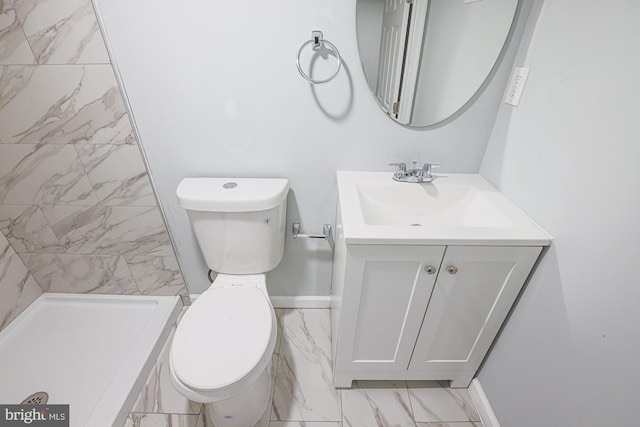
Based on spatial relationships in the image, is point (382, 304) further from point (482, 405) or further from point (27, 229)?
point (27, 229)

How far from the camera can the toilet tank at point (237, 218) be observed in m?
1.07

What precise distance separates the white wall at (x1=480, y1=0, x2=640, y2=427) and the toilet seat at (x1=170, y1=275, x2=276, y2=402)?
0.86 metres

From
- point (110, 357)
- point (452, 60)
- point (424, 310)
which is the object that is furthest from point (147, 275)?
point (452, 60)

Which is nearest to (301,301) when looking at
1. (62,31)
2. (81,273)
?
(81,273)

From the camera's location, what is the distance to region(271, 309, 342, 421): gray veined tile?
46.9 inches

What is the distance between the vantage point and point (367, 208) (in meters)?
1.11

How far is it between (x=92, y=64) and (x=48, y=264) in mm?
1098

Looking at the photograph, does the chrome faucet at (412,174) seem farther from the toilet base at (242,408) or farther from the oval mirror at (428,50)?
the toilet base at (242,408)

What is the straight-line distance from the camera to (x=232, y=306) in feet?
3.53

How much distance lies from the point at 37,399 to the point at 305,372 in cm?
110

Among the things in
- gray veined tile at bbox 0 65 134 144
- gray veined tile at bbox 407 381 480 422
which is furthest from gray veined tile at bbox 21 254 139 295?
gray veined tile at bbox 407 381 480 422

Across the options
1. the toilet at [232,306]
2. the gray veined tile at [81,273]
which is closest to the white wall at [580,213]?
the toilet at [232,306]

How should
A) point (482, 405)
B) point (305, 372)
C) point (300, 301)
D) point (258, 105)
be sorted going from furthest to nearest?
point (300, 301) < point (305, 372) < point (482, 405) < point (258, 105)

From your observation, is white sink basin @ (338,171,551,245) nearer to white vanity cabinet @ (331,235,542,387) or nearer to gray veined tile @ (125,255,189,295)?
white vanity cabinet @ (331,235,542,387)
